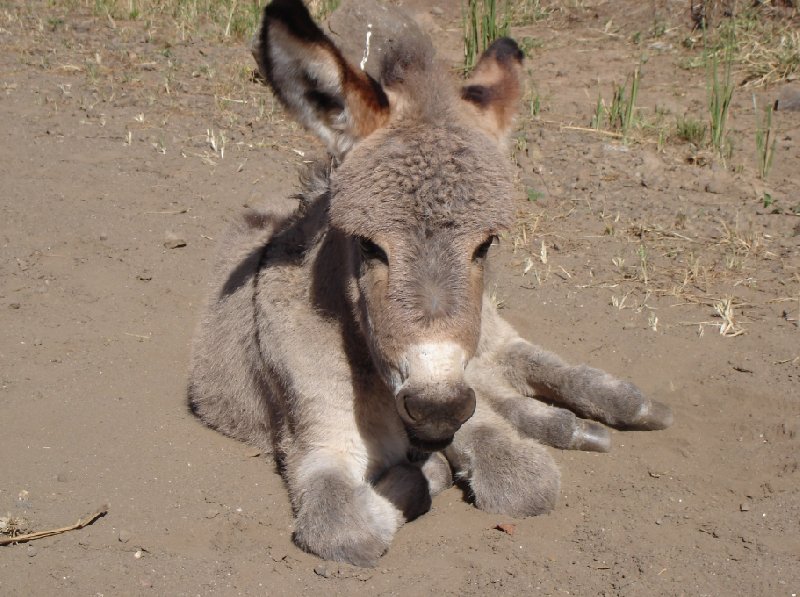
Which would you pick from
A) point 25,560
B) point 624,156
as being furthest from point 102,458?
point 624,156

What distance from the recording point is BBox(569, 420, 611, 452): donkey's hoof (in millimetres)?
4977

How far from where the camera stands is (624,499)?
4500mm

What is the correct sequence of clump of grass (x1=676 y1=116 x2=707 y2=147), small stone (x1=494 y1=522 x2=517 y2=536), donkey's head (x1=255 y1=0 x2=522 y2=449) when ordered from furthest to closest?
clump of grass (x1=676 y1=116 x2=707 y2=147) → small stone (x1=494 y1=522 x2=517 y2=536) → donkey's head (x1=255 y1=0 x2=522 y2=449)

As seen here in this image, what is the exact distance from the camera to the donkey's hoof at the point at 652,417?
510 centimetres

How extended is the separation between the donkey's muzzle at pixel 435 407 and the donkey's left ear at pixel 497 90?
4.08 feet

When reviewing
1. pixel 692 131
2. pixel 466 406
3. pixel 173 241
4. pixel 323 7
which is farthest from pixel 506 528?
pixel 323 7

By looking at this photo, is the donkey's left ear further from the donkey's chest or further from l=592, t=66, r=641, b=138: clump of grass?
l=592, t=66, r=641, b=138: clump of grass

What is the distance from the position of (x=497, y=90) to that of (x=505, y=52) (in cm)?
38

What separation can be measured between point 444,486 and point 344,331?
949 millimetres

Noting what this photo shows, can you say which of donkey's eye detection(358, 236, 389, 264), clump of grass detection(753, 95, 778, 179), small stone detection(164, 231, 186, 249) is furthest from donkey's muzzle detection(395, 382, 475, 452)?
clump of grass detection(753, 95, 778, 179)

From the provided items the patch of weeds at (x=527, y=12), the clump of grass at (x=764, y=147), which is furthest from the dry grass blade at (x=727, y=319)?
the patch of weeds at (x=527, y=12)

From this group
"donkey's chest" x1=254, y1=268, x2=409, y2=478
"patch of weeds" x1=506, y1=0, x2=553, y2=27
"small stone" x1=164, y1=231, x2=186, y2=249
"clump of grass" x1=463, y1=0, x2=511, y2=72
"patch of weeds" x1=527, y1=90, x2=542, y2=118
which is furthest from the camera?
"patch of weeds" x1=506, y1=0, x2=553, y2=27

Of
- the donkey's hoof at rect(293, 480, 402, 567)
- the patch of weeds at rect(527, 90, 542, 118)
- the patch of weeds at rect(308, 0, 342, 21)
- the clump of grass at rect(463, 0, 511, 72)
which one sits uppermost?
the patch of weeds at rect(308, 0, 342, 21)

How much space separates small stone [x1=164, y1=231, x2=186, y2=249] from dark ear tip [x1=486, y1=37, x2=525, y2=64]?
3.13 m
